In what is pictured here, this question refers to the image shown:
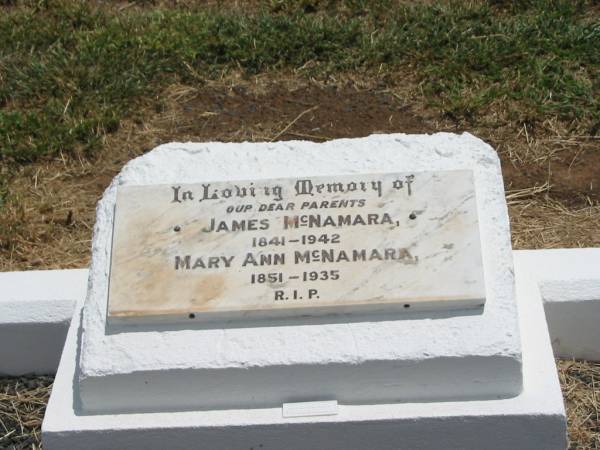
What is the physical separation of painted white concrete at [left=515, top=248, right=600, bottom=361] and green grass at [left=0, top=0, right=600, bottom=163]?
1.43 m

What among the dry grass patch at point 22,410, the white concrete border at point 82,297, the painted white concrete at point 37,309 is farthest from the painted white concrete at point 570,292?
the dry grass patch at point 22,410

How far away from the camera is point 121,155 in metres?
4.67

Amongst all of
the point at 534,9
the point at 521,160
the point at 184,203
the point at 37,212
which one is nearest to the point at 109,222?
the point at 184,203

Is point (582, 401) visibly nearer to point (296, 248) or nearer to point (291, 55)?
point (296, 248)

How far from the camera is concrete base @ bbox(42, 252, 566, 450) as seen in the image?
2.79 metres

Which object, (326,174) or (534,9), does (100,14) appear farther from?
(326,174)

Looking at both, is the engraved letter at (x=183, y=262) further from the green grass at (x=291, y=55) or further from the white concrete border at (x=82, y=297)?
the green grass at (x=291, y=55)

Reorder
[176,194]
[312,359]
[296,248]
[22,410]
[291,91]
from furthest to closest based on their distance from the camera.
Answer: [291,91] < [22,410] < [176,194] < [296,248] < [312,359]

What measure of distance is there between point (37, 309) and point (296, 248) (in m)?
1.05

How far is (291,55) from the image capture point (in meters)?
5.12

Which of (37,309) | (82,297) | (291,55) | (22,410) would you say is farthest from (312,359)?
(291,55)

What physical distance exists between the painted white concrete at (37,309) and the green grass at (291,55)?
136 cm

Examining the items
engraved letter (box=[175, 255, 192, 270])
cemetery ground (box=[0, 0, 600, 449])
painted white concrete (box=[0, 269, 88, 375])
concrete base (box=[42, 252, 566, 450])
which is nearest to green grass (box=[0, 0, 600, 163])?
cemetery ground (box=[0, 0, 600, 449])

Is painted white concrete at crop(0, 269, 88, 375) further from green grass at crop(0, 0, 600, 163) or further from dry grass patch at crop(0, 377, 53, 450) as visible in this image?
green grass at crop(0, 0, 600, 163)
